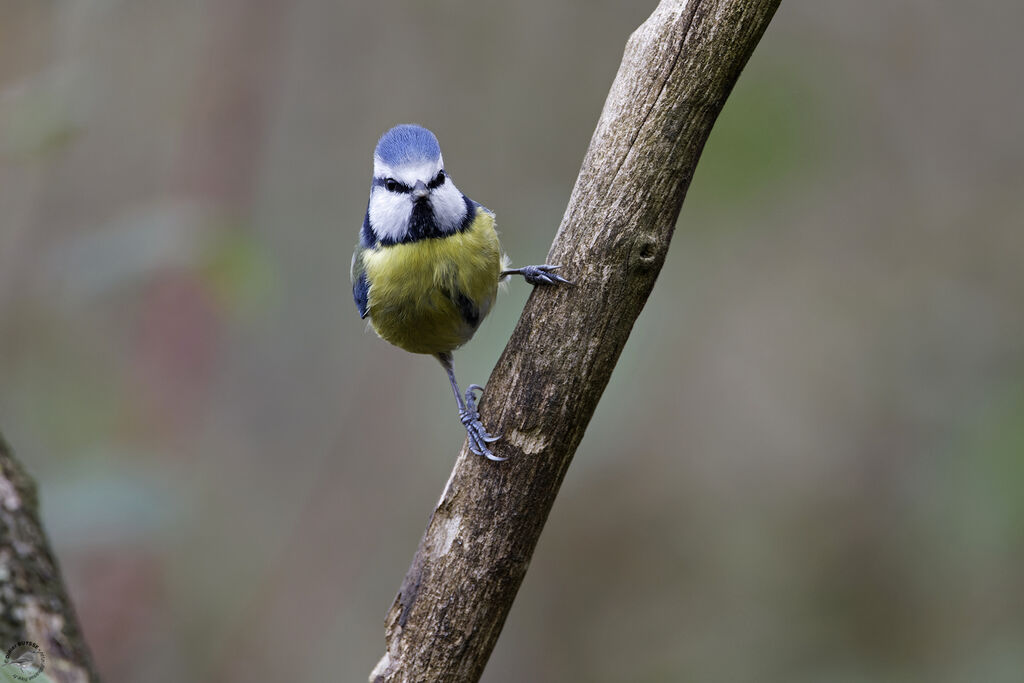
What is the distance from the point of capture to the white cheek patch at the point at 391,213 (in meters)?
2.28

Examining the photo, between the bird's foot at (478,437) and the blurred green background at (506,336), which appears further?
the blurred green background at (506,336)

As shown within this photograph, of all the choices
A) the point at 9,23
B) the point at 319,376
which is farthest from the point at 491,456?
the point at 319,376

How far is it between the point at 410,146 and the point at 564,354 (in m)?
0.73

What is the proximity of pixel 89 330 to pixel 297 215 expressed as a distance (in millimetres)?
991

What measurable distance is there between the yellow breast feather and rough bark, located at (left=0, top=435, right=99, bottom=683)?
90 cm

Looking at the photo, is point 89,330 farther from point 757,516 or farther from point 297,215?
point 757,516

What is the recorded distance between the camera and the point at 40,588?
69.9 inches

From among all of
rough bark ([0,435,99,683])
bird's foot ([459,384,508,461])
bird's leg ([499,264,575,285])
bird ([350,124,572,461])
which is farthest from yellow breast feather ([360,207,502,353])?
rough bark ([0,435,99,683])

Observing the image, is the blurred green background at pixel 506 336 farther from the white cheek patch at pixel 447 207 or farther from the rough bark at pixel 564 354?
the rough bark at pixel 564 354

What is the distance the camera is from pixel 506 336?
7.88 ft

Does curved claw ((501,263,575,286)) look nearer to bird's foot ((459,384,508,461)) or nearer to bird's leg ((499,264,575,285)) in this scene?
bird's leg ((499,264,575,285))

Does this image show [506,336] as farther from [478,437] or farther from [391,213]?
[478,437]

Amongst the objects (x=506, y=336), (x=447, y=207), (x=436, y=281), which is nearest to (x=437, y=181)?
(x=447, y=207)

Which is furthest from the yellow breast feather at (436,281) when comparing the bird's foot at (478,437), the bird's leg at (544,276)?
the bird's foot at (478,437)
